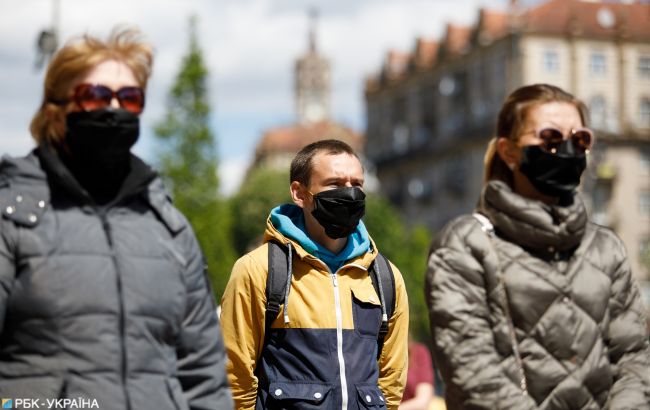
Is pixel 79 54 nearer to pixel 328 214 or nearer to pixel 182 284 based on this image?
pixel 182 284

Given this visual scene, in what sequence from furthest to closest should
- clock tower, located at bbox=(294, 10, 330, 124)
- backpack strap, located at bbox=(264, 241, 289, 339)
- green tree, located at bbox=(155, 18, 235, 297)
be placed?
1. clock tower, located at bbox=(294, 10, 330, 124)
2. green tree, located at bbox=(155, 18, 235, 297)
3. backpack strap, located at bbox=(264, 241, 289, 339)

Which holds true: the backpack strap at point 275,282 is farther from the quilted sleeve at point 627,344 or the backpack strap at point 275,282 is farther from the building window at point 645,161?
the building window at point 645,161

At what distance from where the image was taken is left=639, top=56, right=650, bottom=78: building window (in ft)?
286

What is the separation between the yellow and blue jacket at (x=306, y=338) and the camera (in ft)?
21.7

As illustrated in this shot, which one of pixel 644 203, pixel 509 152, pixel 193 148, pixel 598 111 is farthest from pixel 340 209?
pixel 598 111

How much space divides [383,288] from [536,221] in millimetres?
989

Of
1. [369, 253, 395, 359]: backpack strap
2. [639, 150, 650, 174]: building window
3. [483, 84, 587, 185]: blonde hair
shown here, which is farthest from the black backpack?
[639, 150, 650, 174]: building window

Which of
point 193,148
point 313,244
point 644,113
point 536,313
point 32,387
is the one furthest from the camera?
point 644,113

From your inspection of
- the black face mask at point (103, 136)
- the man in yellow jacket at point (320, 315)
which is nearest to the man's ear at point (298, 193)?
the man in yellow jacket at point (320, 315)

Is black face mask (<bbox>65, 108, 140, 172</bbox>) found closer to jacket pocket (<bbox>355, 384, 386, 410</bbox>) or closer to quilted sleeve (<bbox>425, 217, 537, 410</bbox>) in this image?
quilted sleeve (<bbox>425, 217, 537, 410</bbox>)

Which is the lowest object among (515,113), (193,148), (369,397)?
(193,148)

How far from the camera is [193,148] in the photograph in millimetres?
70125

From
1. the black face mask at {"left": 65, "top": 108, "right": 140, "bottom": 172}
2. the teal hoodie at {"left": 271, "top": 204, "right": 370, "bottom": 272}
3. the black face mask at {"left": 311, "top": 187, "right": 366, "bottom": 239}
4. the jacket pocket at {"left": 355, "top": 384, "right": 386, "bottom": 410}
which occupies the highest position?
the black face mask at {"left": 65, "top": 108, "right": 140, "bottom": 172}

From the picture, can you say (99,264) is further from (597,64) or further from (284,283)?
(597,64)
